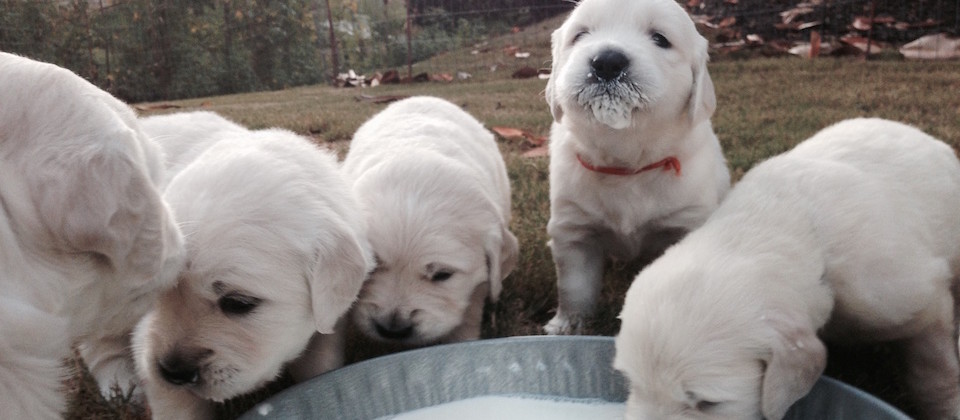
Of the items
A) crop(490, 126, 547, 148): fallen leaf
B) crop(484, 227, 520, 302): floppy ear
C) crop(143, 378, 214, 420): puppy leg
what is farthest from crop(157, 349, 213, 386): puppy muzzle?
crop(490, 126, 547, 148): fallen leaf

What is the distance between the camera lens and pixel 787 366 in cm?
215

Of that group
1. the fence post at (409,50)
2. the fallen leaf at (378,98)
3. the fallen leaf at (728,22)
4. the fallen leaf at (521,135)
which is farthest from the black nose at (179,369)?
the fallen leaf at (728,22)

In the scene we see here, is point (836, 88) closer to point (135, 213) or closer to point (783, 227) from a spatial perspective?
point (783, 227)

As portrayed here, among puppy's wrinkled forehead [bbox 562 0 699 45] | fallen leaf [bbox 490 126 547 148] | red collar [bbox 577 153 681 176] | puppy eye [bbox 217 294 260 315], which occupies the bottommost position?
fallen leaf [bbox 490 126 547 148]

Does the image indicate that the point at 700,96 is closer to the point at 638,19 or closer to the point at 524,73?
the point at 638,19

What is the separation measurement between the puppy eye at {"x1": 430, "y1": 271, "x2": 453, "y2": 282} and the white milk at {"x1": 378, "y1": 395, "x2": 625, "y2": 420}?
45cm

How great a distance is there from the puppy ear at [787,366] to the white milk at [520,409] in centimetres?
65

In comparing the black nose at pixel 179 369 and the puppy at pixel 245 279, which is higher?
the puppy at pixel 245 279

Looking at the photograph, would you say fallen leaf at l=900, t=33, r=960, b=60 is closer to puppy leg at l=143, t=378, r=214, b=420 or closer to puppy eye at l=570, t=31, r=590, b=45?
puppy eye at l=570, t=31, r=590, b=45

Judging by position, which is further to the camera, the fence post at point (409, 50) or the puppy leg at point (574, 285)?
the fence post at point (409, 50)

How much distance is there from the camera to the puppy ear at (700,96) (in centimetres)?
328

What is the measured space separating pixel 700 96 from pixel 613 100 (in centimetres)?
47

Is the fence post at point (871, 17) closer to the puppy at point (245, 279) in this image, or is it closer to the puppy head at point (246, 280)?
the puppy at point (245, 279)

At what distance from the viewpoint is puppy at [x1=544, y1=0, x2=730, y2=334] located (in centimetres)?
308
